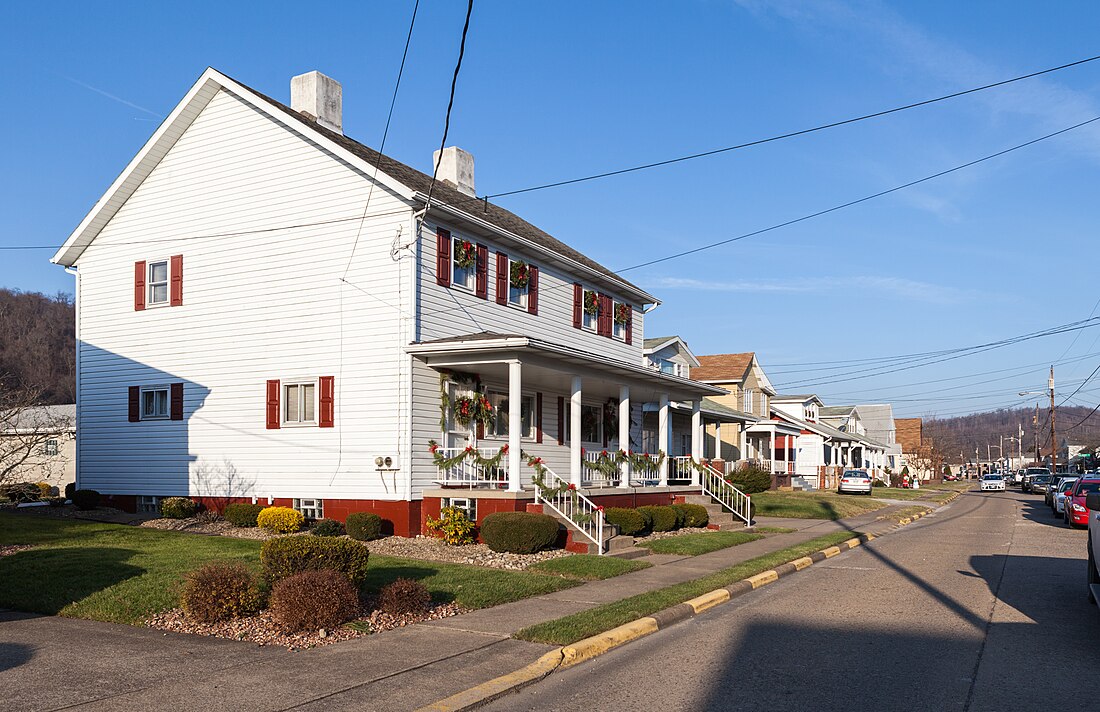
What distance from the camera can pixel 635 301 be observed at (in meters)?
32.8

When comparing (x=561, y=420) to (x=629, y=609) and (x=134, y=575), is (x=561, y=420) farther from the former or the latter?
(x=134, y=575)

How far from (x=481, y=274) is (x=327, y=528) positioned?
285 inches

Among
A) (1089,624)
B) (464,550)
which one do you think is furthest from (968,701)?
(464,550)

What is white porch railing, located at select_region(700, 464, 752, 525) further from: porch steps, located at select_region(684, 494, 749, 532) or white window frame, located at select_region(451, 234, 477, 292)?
white window frame, located at select_region(451, 234, 477, 292)

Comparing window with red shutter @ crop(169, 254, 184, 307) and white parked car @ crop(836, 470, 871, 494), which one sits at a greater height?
window with red shutter @ crop(169, 254, 184, 307)

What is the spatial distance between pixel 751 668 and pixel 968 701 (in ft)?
6.79

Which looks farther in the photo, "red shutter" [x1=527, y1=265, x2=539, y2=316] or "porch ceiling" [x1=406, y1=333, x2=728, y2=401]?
"red shutter" [x1=527, y1=265, x2=539, y2=316]

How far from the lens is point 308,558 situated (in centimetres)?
1148

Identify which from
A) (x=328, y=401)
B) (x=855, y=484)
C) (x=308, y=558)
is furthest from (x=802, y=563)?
(x=855, y=484)

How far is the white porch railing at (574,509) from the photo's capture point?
62.2 ft

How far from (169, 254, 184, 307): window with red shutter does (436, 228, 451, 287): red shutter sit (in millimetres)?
7182

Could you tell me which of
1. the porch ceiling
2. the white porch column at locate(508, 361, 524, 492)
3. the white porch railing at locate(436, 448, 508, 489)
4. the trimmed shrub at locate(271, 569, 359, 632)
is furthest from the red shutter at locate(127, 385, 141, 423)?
the trimmed shrub at locate(271, 569, 359, 632)

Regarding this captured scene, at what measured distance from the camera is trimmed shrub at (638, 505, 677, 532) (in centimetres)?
2375

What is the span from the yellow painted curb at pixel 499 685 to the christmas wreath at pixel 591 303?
19.6m
